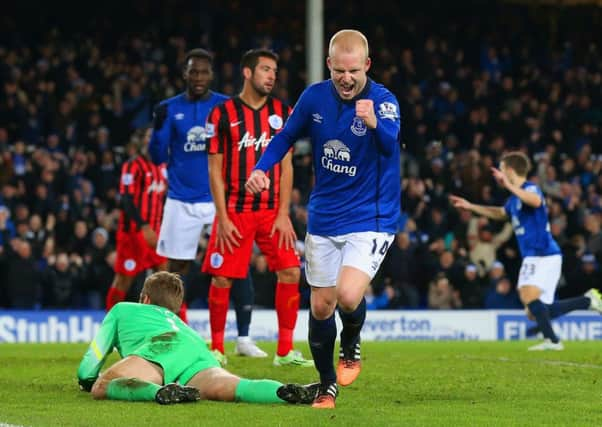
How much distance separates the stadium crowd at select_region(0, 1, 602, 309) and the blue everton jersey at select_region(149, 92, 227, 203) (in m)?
7.06

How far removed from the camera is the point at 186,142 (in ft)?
39.1

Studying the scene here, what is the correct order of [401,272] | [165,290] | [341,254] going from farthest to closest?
[401,272] → [165,290] → [341,254]

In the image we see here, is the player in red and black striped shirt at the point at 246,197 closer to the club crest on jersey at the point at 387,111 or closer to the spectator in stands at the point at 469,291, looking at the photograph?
the club crest on jersey at the point at 387,111

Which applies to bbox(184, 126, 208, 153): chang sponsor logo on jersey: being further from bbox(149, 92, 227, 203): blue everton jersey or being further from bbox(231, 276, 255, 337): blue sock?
bbox(231, 276, 255, 337): blue sock

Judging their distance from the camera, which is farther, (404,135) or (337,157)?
(404,135)

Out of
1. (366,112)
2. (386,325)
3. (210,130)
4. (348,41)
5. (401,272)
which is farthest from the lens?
(401,272)

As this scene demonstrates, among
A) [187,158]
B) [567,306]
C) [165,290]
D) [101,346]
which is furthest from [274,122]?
[567,306]

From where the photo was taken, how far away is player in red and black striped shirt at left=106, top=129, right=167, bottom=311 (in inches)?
554

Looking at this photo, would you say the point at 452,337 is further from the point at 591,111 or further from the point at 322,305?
the point at 322,305

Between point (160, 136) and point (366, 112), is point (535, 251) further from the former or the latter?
point (366, 112)

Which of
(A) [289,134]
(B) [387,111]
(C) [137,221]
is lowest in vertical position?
(C) [137,221]

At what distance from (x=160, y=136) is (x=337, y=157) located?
4678mm

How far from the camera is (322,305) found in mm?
7703

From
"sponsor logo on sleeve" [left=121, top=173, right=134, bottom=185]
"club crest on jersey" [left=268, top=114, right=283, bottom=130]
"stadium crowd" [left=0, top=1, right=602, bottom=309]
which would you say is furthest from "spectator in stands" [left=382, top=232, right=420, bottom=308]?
"club crest on jersey" [left=268, top=114, right=283, bottom=130]
